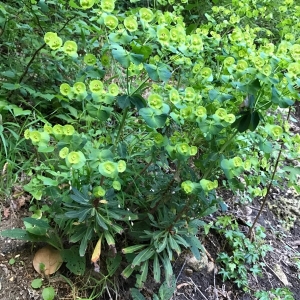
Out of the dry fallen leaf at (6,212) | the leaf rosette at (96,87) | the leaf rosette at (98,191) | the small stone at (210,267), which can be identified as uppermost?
the leaf rosette at (96,87)

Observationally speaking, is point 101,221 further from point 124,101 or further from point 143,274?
point 124,101

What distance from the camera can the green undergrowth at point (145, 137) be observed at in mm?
1324

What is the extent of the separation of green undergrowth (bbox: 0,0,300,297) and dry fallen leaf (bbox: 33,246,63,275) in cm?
6

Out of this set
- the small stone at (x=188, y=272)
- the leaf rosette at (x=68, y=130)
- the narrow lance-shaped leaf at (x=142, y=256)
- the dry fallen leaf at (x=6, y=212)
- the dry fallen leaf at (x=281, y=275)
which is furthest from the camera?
the dry fallen leaf at (x=281, y=275)

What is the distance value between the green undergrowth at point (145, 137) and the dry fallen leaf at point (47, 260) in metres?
0.06

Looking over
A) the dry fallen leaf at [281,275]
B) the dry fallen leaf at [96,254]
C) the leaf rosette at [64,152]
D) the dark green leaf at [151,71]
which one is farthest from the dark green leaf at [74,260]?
the dry fallen leaf at [281,275]

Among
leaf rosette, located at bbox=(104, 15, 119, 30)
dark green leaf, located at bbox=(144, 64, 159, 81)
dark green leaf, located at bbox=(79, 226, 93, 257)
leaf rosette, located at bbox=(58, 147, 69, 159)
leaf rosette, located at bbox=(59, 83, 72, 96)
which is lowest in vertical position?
dark green leaf, located at bbox=(79, 226, 93, 257)

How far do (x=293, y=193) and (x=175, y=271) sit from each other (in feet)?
4.25

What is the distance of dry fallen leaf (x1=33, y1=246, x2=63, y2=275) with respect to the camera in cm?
170

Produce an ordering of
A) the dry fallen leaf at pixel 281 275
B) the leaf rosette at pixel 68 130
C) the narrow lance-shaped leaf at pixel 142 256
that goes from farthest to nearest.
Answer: the dry fallen leaf at pixel 281 275, the narrow lance-shaped leaf at pixel 142 256, the leaf rosette at pixel 68 130

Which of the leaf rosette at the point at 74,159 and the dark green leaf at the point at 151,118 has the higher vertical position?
the dark green leaf at the point at 151,118

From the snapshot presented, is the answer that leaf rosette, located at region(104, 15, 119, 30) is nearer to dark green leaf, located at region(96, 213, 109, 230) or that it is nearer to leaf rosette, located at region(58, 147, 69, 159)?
leaf rosette, located at region(58, 147, 69, 159)

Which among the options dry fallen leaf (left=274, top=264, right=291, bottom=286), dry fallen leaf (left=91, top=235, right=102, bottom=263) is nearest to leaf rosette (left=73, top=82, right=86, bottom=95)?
dry fallen leaf (left=91, top=235, right=102, bottom=263)

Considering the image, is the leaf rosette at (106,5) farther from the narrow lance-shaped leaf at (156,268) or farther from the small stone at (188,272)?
the small stone at (188,272)
